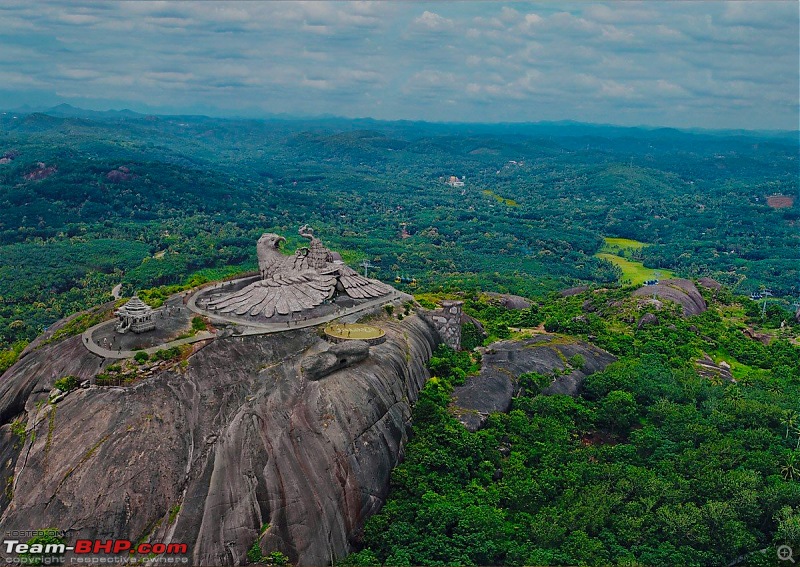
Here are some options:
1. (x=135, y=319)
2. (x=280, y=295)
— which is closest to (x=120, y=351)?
(x=135, y=319)

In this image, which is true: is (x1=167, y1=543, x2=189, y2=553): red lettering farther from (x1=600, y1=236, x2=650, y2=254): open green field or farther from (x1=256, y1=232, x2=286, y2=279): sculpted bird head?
(x1=600, y1=236, x2=650, y2=254): open green field

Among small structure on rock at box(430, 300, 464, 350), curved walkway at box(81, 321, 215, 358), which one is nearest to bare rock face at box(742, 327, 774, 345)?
small structure on rock at box(430, 300, 464, 350)

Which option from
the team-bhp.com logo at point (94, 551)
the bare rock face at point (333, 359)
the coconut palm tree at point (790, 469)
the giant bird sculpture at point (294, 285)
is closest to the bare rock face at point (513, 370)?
the bare rock face at point (333, 359)

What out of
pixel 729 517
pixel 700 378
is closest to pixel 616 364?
pixel 700 378

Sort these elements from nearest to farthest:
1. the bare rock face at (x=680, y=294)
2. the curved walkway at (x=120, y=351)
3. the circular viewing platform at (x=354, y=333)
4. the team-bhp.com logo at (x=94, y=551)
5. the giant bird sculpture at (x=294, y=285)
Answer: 1. the team-bhp.com logo at (x=94, y=551)
2. the curved walkway at (x=120, y=351)
3. the circular viewing platform at (x=354, y=333)
4. the giant bird sculpture at (x=294, y=285)
5. the bare rock face at (x=680, y=294)

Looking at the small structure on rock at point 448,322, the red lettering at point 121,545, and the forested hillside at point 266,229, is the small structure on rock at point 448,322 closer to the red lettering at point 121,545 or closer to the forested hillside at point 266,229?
the red lettering at point 121,545
